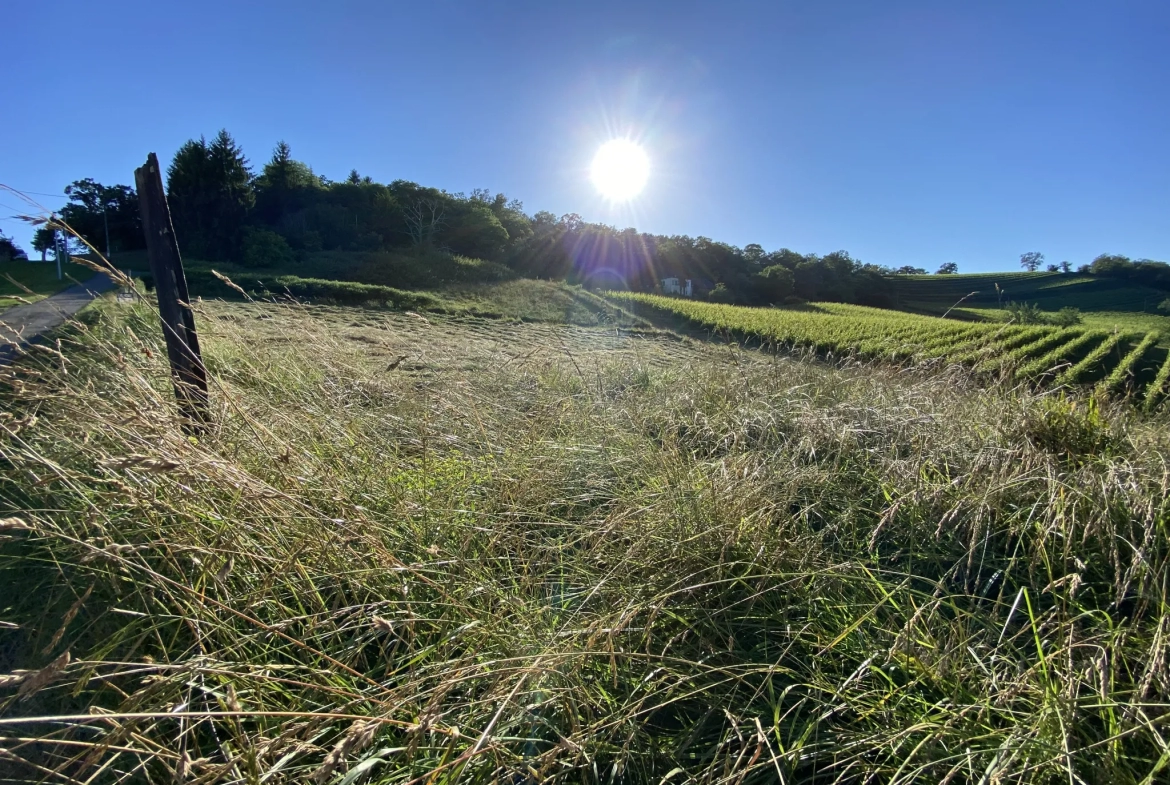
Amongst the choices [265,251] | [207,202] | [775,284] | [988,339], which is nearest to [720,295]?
[775,284]

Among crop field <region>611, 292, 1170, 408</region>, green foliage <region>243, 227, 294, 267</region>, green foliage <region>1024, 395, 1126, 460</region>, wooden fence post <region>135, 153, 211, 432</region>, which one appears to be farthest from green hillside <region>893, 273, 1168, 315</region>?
wooden fence post <region>135, 153, 211, 432</region>

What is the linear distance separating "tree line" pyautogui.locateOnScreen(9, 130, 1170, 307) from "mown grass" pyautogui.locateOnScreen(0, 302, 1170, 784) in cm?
2490

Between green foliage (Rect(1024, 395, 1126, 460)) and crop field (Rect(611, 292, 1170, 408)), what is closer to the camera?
green foliage (Rect(1024, 395, 1126, 460))

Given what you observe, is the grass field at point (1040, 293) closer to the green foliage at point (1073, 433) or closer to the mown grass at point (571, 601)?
the green foliage at point (1073, 433)

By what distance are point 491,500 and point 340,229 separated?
32.7 metres

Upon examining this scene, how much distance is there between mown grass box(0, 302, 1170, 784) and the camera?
42.9 inches

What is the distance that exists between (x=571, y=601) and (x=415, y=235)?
108ft

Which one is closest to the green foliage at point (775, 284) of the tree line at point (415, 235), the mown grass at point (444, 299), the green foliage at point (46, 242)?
the tree line at point (415, 235)

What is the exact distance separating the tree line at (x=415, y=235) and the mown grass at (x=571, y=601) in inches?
980

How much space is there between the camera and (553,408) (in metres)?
3.21

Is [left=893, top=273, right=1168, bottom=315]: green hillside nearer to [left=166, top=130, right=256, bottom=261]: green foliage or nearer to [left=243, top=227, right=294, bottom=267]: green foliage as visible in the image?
[left=243, top=227, right=294, bottom=267]: green foliage

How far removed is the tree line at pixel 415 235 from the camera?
1011 inches

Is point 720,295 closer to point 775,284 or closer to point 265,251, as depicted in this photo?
point 775,284

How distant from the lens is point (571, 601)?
164 centimetres
